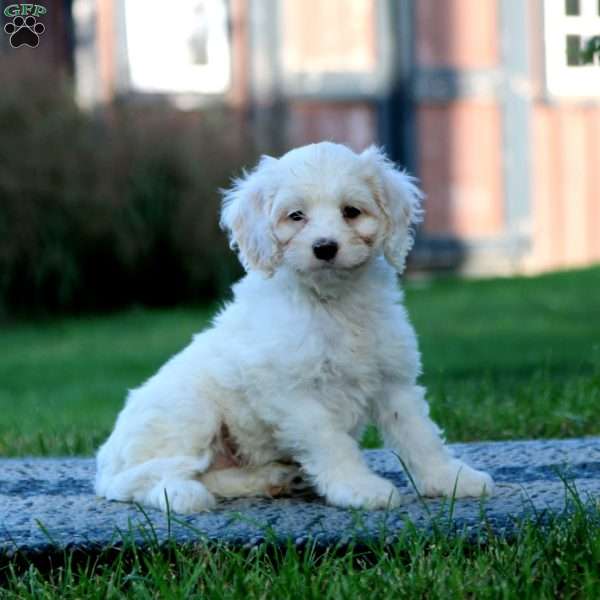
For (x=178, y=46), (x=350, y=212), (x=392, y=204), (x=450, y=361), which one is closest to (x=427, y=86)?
(x=178, y=46)

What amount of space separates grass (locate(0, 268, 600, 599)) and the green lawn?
15 millimetres

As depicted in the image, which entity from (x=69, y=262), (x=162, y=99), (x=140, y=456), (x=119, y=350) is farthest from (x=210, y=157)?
(x=140, y=456)

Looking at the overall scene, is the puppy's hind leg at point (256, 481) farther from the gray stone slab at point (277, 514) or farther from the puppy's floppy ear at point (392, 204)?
the puppy's floppy ear at point (392, 204)

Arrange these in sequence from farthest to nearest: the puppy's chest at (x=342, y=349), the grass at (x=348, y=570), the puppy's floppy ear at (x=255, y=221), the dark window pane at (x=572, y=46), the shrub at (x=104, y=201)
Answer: the dark window pane at (x=572, y=46)
the shrub at (x=104, y=201)
the puppy's floppy ear at (x=255, y=221)
the puppy's chest at (x=342, y=349)
the grass at (x=348, y=570)

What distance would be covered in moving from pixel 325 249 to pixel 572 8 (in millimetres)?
12140

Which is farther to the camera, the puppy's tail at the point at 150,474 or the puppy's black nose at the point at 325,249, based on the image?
the puppy's tail at the point at 150,474

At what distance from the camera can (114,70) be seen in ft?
43.8

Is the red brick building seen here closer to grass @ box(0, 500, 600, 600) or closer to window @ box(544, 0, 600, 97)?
window @ box(544, 0, 600, 97)

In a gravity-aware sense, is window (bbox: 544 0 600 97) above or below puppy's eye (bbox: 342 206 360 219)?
above

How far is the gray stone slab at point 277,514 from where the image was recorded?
3.47m

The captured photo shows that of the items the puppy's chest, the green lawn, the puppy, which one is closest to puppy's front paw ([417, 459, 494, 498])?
the puppy

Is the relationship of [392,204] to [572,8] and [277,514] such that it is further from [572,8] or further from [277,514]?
[572,8]

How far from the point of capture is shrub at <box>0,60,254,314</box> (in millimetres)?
11719

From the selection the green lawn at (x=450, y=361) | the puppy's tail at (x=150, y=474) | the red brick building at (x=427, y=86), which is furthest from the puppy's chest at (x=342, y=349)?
the red brick building at (x=427, y=86)
